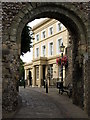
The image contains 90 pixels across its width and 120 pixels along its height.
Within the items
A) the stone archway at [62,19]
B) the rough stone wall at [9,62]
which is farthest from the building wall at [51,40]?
the rough stone wall at [9,62]

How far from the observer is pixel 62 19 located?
39.7ft

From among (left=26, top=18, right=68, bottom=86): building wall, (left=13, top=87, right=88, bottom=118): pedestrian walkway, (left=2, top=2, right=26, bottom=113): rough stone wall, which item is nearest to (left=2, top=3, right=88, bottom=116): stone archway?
(left=2, top=2, right=26, bottom=113): rough stone wall

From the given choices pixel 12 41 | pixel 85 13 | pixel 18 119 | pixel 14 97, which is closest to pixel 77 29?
pixel 85 13

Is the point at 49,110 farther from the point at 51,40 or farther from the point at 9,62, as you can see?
the point at 51,40

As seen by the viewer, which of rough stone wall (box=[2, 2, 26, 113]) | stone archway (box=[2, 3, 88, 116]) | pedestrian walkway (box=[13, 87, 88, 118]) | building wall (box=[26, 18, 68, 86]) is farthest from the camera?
building wall (box=[26, 18, 68, 86])

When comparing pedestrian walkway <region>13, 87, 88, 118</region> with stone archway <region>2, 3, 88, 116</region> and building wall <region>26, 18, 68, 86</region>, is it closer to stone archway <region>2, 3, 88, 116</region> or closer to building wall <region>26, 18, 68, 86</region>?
stone archway <region>2, 3, 88, 116</region>

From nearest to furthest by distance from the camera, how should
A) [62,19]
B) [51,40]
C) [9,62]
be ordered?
[9,62]
[62,19]
[51,40]

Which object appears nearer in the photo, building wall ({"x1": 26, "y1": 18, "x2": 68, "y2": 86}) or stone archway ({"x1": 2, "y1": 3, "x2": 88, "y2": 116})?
stone archway ({"x1": 2, "y1": 3, "x2": 88, "y2": 116})

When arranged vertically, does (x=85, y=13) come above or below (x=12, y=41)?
above

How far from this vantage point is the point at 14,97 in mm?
10367

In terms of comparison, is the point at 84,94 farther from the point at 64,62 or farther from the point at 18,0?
the point at 64,62

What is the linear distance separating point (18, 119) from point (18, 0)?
486cm

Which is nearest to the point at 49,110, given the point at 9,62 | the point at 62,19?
the point at 9,62

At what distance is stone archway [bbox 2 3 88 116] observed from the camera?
34.6ft
